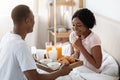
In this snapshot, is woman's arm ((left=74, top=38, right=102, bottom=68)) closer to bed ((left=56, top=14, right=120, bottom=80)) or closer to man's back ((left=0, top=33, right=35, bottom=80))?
bed ((left=56, top=14, right=120, bottom=80))

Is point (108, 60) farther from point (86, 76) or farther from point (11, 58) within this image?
point (11, 58)

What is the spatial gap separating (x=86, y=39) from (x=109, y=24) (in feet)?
0.87

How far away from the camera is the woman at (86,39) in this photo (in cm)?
203

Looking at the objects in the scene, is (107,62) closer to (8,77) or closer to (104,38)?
(104,38)

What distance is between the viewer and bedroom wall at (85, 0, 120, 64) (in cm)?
206

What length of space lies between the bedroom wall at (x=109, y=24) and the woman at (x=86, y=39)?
0.52ft

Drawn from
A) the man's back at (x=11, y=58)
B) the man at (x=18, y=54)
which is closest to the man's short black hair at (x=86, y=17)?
the man at (x=18, y=54)

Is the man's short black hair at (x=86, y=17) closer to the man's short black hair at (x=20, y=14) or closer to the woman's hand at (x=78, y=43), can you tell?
the woman's hand at (x=78, y=43)

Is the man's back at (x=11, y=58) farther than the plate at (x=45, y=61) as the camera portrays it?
No

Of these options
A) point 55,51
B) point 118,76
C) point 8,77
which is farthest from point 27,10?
point 118,76

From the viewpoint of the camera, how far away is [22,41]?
4.86 feet

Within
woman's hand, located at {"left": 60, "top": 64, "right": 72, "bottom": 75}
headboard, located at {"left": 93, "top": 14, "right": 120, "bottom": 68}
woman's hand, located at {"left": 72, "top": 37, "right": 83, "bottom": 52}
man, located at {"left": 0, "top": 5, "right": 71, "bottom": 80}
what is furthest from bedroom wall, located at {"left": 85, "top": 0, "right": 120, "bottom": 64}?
man, located at {"left": 0, "top": 5, "right": 71, "bottom": 80}

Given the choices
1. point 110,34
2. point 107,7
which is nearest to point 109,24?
point 110,34

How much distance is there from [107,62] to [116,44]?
0.60ft
